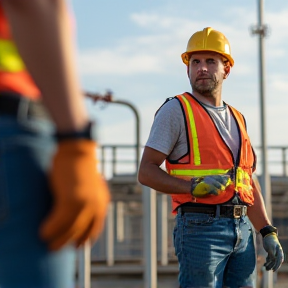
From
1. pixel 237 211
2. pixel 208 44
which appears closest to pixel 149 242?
pixel 208 44

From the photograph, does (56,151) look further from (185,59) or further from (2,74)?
(185,59)

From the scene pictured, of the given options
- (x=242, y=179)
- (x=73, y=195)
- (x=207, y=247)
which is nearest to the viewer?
(x=73, y=195)

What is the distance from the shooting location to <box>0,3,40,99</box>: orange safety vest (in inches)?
75.7

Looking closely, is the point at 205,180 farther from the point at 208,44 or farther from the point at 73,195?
the point at 73,195

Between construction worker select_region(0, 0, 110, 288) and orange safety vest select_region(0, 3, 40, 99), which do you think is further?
orange safety vest select_region(0, 3, 40, 99)

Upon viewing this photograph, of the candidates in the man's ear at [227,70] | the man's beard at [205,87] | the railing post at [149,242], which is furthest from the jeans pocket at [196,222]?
the railing post at [149,242]

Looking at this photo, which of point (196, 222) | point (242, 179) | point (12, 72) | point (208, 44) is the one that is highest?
point (208, 44)

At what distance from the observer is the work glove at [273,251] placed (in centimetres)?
511

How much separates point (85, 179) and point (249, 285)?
3.20m

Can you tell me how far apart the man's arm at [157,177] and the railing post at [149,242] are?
12.1 feet

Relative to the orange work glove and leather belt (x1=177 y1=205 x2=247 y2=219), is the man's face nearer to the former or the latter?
leather belt (x1=177 y1=205 x2=247 y2=219)

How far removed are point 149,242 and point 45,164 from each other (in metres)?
6.65

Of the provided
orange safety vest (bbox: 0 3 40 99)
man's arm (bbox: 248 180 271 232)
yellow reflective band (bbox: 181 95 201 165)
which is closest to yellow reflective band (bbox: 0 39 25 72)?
orange safety vest (bbox: 0 3 40 99)

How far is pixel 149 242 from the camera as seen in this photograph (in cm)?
840
